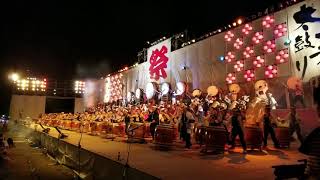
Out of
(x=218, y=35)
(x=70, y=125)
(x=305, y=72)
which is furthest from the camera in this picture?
(x=70, y=125)

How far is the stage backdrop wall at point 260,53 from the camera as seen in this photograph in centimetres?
1317

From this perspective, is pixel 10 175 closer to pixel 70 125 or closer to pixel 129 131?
pixel 129 131

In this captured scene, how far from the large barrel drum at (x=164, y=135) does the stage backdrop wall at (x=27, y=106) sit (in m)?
30.8

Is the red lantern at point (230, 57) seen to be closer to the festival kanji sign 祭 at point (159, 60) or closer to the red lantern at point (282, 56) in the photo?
the red lantern at point (282, 56)

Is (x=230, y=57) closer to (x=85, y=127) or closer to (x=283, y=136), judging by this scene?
(x=283, y=136)

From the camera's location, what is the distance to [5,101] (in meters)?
40.0

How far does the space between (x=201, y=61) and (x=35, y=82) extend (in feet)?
90.0

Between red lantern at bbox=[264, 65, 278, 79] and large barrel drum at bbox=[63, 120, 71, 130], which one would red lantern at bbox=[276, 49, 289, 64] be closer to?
red lantern at bbox=[264, 65, 278, 79]

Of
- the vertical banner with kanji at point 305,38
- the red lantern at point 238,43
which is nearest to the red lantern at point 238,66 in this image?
the red lantern at point 238,43

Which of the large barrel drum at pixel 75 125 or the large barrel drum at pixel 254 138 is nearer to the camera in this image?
the large barrel drum at pixel 254 138

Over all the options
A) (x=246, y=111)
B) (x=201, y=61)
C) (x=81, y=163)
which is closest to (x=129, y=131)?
(x=81, y=163)

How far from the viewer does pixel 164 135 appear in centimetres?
1124

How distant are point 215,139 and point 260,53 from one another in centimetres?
751

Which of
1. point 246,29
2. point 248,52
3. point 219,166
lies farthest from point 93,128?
point 219,166
